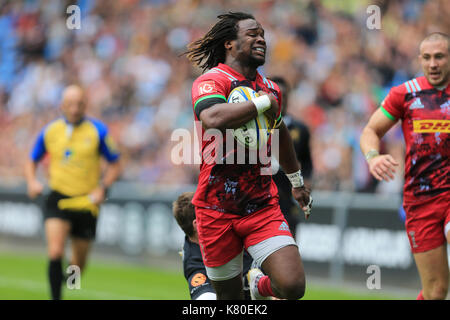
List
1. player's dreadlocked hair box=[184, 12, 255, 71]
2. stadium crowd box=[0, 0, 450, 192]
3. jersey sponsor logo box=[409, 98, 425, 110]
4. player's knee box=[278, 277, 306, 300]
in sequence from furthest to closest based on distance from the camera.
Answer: stadium crowd box=[0, 0, 450, 192] < jersey sponsor logo box=[409, 98, 425, 110] < player's dreadlocked hair box=[184, 12, 255, 71] < player's knee box=[278, 277, 306, 300]

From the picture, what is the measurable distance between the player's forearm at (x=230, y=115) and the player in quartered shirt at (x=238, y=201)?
0.27 ft

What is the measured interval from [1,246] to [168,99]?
17.5 feet

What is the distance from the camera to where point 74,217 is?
10008mm

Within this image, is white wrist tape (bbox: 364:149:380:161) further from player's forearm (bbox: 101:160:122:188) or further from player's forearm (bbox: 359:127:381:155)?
player's forearm (bbox: 101:160:122:188)

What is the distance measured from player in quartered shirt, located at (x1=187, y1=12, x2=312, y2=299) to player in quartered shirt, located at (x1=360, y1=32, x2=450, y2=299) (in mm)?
1218

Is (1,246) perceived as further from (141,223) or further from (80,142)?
(80,142)

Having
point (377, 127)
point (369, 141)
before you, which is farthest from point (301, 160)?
point (369, 141)

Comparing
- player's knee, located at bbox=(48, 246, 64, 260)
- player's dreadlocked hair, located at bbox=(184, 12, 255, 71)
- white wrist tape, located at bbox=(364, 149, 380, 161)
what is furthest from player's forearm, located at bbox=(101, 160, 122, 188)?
white wrist tape, located at bbox=(364, 149, 380, 161)

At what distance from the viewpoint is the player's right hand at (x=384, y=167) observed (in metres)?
6.26

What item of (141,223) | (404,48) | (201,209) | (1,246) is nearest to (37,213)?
(1,246)

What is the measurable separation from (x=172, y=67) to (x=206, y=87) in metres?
13.4

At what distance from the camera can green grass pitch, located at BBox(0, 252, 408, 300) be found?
11.2m

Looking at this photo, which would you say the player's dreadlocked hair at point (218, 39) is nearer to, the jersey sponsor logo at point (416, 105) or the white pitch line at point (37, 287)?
the jersey sponsor logo at point (416, 105)

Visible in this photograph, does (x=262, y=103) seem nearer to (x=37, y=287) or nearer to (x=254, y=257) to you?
(x=254, y=257)
